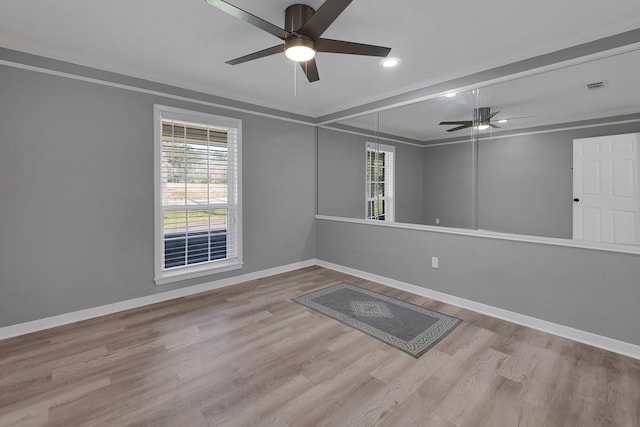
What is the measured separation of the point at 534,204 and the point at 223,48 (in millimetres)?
3234

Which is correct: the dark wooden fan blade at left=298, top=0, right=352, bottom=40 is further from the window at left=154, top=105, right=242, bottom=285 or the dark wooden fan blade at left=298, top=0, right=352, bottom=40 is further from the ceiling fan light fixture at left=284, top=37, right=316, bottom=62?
the window at left=154, top=105, right=242, bottom=285

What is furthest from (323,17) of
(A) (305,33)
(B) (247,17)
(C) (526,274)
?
(C) (526,274)

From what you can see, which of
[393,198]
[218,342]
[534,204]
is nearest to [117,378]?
[218,342]

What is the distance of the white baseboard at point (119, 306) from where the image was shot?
2650mm

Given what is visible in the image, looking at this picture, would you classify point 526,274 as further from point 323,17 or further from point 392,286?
point 323,17

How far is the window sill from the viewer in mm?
3434

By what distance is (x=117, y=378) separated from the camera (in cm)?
205

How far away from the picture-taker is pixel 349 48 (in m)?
2.16

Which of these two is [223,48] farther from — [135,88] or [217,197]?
[217,197]

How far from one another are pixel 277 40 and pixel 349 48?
0.78m

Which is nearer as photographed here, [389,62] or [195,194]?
[389,62]

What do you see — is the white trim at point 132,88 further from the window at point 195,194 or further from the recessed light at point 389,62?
the recessed light at point 389,62

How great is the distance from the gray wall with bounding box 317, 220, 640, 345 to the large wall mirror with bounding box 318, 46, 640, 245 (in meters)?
0.18

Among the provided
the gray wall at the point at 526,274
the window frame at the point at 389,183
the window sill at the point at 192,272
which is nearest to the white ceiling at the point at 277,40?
the window frame at the point at 389,183
